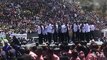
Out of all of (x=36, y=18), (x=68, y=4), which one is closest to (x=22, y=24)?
(x=36, y=18)

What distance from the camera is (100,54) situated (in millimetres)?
16656

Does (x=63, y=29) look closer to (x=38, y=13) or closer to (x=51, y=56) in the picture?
(x=51, y=56)

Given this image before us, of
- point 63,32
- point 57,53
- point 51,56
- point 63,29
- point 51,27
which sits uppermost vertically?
point 51,56

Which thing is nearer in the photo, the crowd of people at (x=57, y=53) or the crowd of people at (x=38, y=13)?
the crowd of people at (x=57, y=53)

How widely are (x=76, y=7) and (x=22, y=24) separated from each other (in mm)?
21712

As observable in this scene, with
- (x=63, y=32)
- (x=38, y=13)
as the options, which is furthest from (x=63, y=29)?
(x=38, y=13)

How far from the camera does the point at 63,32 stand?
31.2 m

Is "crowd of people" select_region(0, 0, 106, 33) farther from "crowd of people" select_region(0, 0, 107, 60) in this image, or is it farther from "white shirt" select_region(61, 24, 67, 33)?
"white shirt" select_region(61, 24, 67, 33)

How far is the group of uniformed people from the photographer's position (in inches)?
1228

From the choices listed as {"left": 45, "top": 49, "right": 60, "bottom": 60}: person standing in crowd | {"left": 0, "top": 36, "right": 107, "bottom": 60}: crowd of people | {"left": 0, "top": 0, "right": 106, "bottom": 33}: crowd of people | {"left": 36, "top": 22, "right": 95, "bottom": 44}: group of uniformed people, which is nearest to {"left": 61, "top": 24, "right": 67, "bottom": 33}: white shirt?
{"left": 36, "top": 22, "right": 95, "bottom": 44}: group of uniformed people

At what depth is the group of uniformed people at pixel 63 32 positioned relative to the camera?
1228 inches

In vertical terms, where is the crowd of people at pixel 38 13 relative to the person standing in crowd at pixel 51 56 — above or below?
below

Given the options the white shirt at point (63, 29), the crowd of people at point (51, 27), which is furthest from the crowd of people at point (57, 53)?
the white shirt at point (63, 29)

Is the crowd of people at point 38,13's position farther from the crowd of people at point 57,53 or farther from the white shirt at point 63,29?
the crowd of people at point 57,53
